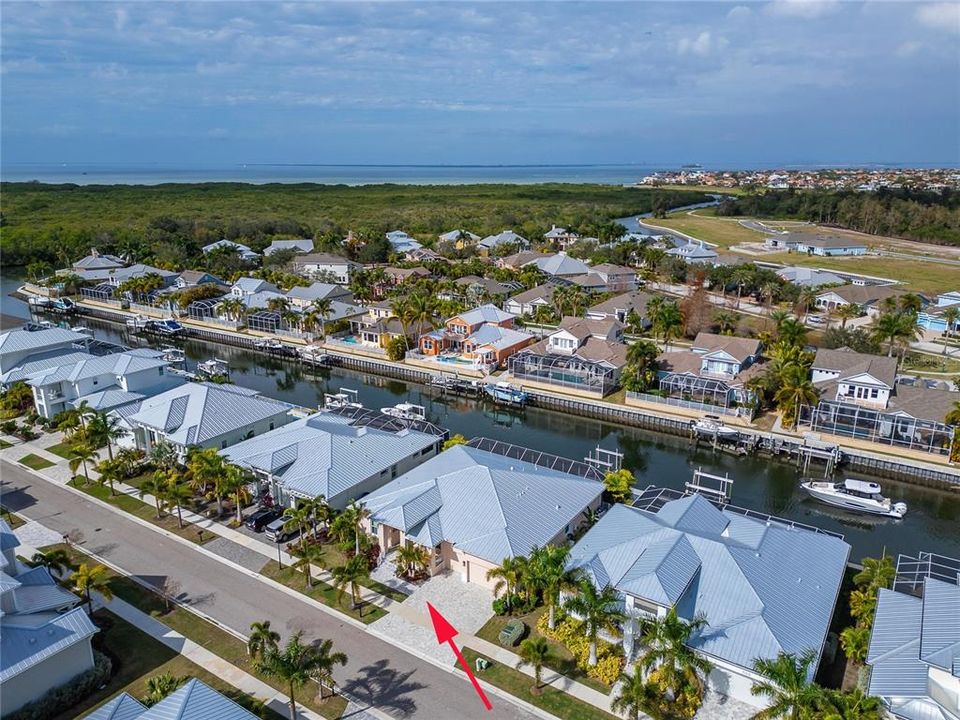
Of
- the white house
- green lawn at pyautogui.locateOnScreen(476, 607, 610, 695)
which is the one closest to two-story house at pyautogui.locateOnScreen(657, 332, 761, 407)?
green lawn at pyautogui.locateOnScreen(476, 607, 610, 695)

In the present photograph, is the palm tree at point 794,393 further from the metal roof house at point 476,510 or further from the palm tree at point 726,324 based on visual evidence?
A: the palm tree at point 726,324

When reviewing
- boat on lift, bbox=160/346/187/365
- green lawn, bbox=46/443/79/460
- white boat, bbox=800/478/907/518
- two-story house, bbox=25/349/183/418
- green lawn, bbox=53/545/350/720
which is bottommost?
white boat, bbox=800/478/907/518

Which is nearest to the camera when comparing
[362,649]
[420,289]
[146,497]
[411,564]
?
[362,649]

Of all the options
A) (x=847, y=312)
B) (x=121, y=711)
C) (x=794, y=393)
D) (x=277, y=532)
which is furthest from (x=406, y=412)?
(x=847, y=312)

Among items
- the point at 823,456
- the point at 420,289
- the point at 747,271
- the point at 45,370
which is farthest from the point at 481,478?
the point at 747,271

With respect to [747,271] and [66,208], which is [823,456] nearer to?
[747,271]

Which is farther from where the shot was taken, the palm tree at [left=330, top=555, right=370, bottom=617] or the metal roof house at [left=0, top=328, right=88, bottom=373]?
the metal roof house at [left=0, top=328, right=88, bottom=373]

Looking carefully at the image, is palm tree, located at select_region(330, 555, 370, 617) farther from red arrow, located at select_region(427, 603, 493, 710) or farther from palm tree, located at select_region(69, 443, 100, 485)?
palm tree, located at select_region(69, 443, 100, 485)

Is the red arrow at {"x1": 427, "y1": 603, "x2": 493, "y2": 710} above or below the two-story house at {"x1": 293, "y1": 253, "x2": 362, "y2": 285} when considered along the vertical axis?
below
